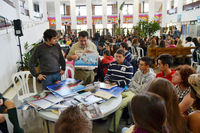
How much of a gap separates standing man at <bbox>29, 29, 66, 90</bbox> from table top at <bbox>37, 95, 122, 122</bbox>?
0.85 metres

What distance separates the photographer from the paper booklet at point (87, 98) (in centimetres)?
167

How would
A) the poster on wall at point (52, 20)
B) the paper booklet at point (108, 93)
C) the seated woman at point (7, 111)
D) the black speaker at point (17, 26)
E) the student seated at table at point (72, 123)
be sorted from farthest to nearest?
1. the poster on wall at point (52, 20)
2. the black speaker at point (17, 26)
3. the seated woman at point (7, 111)
4. the paper booklet at point (108, 93)
5. the student seated at table at point (72, 123)

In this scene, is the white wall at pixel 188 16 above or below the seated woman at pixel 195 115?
above

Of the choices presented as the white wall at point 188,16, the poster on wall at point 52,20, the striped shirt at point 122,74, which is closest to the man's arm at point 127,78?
the striped shirt at point 122,74

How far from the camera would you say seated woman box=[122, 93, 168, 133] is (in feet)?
3.17

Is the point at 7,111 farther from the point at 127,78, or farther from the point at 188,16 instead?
the point at 188,16

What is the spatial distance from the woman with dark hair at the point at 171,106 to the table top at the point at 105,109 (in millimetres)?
501

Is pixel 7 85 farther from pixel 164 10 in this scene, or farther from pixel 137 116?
pixel 164 10

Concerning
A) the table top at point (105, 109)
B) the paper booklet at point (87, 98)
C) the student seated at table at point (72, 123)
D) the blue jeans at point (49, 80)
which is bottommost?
the table top at point (105, 109)


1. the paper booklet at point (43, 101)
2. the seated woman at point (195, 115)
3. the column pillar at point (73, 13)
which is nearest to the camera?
the seated woman at point (195, 115)

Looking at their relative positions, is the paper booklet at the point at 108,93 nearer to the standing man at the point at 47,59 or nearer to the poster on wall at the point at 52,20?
the standing man at the point at 47,59

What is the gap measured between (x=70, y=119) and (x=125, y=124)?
73.9 inches

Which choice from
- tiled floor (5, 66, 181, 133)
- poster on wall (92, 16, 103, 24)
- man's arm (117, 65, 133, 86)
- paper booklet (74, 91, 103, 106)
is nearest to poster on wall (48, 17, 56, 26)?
poster on wall (92, 16, 103, 24)

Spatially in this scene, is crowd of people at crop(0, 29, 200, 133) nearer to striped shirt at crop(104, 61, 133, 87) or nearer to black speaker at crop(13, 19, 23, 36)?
striped shirt at crop(104, 61, 133, 87)
